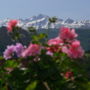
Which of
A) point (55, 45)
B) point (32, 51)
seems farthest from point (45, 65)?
point (55, 45)

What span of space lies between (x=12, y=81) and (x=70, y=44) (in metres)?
0.81

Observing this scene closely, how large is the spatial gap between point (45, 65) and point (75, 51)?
1.41ft

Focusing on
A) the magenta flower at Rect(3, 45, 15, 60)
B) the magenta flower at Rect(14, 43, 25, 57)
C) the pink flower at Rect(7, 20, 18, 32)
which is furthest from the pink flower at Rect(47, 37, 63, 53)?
the pink flower at Rect(7, 20, 18, 32)

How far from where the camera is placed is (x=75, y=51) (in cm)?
476

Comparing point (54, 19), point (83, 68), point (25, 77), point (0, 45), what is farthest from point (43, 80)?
point (0, 45)

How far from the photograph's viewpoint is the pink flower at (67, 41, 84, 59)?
4.75m

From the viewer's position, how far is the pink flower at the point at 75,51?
4.75 meters

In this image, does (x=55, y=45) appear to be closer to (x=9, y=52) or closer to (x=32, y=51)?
(x=32, y=51)

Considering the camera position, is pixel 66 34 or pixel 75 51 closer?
pixel 75 51

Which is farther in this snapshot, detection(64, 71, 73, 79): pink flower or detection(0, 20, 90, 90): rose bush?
detection(64, 71, 73, 79): pink flower

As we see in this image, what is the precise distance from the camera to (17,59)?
15.8 ft

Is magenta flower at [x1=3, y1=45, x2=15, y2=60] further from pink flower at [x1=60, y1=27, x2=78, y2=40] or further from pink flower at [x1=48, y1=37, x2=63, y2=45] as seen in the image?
pink flower at [x1=60, y1=27, x2=78, y2=40]

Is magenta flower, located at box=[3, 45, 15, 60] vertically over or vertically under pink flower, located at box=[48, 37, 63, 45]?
under

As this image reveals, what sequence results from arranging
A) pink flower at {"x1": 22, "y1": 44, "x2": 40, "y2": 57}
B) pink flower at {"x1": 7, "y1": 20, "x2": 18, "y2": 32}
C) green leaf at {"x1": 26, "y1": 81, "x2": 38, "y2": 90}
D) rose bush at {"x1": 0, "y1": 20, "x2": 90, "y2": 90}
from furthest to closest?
pink flower at {"x1": 7, "y1": 20, "x2": 18, "y2": 32}
pink flower at {"x1": 22, "y1": 44, "x2": 40, "y2": 57}
rose bush at {"x1": 0, "y1": 20, "x2": 90, "y2": 90}
green leaf at {"x1": 26, "y1": 81, "x2": 38, "y2": 90}
